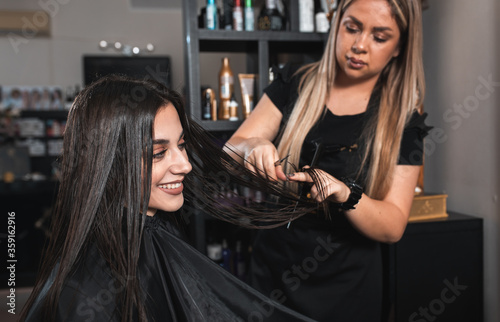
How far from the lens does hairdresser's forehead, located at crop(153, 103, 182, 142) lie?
102 cm

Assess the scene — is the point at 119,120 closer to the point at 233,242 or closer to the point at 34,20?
the point at 233,242

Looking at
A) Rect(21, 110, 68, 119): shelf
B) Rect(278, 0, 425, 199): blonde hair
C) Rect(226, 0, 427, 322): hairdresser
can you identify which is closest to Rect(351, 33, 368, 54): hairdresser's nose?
Rect(226, 0, 427, 322): hairdresser

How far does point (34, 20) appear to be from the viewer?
17.8ft

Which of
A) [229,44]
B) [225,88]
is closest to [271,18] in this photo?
[229,44]

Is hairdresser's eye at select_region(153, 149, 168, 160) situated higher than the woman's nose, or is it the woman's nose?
hairdresser's eye at select_region(153, 149, 168, 160)

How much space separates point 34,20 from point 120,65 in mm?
1196

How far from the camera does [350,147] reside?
1.35m

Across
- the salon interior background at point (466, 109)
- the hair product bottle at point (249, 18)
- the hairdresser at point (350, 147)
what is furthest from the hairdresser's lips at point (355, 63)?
the hair product bottle at point (249, 18)

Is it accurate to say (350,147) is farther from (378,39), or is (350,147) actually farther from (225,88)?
(225,88)

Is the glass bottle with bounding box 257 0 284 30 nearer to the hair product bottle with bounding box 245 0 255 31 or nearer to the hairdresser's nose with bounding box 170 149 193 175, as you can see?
the hair product bottle with bounding box 245 0 255 31

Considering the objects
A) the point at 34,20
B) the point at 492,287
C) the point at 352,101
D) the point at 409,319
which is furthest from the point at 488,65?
the point at 34,20

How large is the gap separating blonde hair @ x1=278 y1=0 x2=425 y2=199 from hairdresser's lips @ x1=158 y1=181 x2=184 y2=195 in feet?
1.43

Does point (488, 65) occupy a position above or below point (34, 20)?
below

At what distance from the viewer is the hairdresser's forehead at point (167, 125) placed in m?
1.02
